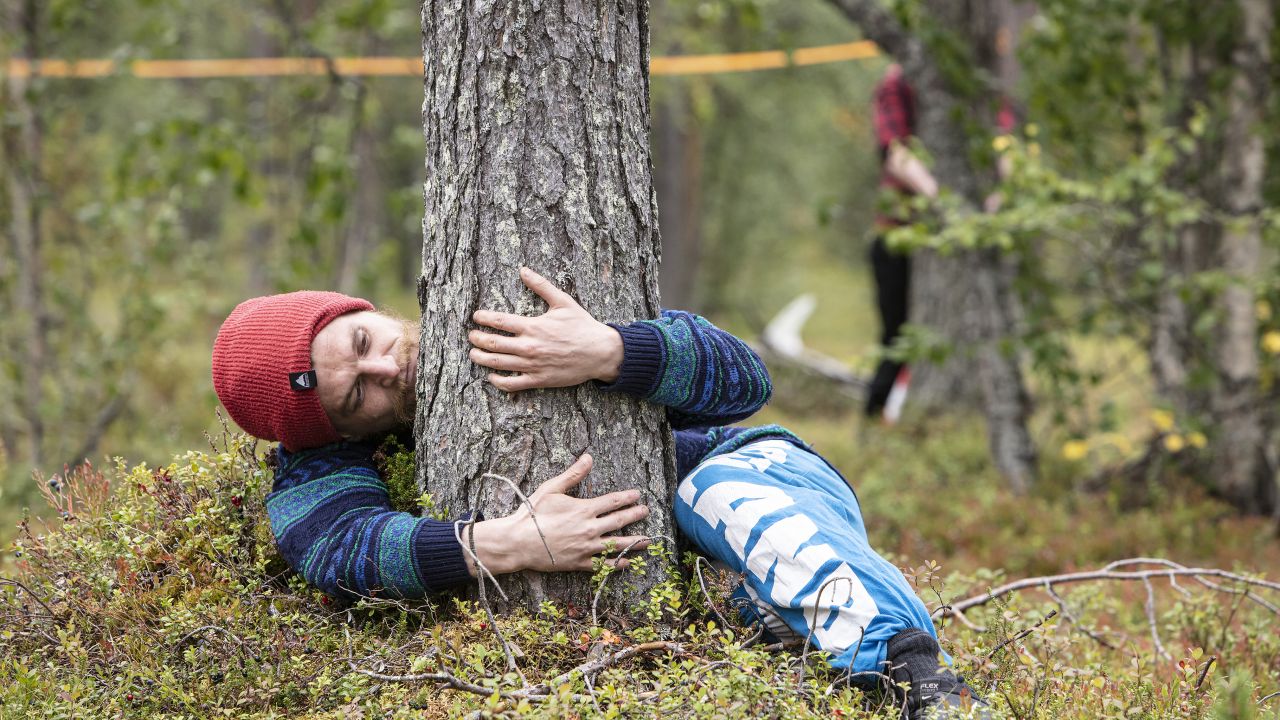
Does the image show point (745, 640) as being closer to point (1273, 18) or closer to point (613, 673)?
point (613, 673)

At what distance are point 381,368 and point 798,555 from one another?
1.19m

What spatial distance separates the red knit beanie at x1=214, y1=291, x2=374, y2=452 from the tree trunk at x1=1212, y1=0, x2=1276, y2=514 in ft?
15.9

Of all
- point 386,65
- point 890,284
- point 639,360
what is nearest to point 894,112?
point 890,284

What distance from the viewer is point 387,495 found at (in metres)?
2.80

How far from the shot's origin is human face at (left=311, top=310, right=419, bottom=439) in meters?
2.71

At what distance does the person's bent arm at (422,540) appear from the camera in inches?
97.1

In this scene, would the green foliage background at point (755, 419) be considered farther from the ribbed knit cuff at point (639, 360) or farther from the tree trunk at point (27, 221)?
the ribbed knit cuff at point (639, 360)

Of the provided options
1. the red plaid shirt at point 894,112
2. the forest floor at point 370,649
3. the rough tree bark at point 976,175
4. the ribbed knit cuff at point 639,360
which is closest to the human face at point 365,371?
the forest floor at point 370,649

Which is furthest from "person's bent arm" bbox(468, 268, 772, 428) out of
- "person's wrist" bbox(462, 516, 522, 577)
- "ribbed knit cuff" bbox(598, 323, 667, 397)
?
"person's wrist" bbox(462, 516, 522, 577)

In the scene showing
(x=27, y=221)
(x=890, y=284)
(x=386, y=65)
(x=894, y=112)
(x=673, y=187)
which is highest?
(x=386, y=65)

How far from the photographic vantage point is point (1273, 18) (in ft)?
18.6

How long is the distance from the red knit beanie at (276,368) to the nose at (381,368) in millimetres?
145

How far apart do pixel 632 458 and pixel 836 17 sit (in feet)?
45.4

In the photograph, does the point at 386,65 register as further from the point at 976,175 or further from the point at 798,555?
the point at 798,555
